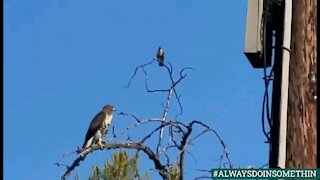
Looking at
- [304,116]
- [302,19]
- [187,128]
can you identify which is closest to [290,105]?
[304,116]

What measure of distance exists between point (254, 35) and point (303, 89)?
0.62 meters

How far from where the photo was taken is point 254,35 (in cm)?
526

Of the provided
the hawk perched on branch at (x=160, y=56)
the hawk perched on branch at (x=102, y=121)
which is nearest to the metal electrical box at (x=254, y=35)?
the hawk perched on branch at (x=160, y=56)

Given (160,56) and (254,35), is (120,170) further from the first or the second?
(254,35)

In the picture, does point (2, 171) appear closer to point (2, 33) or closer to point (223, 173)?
point (2, 33)

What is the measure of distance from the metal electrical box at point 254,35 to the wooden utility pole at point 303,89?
0.32m

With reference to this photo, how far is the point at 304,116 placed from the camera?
4711mm

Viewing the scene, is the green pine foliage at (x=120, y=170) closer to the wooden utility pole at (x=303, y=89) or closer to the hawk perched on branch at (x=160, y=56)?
the hawk perched on branch at (x=160, y=56)

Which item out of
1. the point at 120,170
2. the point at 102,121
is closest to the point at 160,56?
the point at 120,170

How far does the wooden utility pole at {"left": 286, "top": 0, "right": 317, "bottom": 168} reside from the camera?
4.64m

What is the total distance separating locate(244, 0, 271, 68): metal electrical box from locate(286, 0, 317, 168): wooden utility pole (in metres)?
0.32

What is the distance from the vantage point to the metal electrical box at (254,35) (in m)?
5.21

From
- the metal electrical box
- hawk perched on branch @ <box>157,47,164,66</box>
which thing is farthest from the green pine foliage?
the metal electrical box

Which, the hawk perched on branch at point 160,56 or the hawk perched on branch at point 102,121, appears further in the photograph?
the hawk perched on branch at point 102,121
